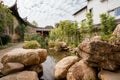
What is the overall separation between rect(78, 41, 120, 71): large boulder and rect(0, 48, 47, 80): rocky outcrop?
93.8 inches

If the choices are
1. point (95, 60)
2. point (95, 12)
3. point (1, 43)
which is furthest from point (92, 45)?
point (95, 12)

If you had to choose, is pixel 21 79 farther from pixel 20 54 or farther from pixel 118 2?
pixel 118 2

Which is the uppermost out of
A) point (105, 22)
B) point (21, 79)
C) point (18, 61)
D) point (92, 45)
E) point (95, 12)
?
point (95, 12)

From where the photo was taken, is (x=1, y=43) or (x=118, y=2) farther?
(x=1, y=43)

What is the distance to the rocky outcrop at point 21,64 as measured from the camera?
657cm

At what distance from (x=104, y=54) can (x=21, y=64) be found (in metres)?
3.50

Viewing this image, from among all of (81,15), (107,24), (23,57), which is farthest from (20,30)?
(23,57)

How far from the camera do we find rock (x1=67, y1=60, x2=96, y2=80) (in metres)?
6.39

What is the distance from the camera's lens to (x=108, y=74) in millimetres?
5863

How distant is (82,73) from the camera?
655 cm

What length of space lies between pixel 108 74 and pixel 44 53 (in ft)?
12.0

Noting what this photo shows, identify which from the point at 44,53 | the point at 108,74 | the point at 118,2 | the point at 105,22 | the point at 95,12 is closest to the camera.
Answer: the point at 108,74

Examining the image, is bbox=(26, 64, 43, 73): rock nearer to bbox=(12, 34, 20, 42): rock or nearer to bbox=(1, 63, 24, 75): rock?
bbox=(1, 63, 24, 75): rock

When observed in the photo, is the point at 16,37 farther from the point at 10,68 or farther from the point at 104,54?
the point at 104,54
